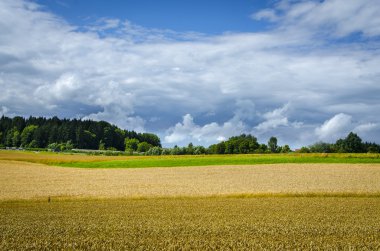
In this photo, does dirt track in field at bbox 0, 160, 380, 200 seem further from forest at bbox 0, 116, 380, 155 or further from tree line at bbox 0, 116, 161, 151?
tree line at bbox 0, 116, 161, 151

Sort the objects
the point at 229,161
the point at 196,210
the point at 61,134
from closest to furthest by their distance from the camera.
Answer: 1. the point at 196,210
2. the point at 229,161
3. the point at 61,134

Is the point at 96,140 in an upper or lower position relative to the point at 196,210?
upper

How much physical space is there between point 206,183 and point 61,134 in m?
138

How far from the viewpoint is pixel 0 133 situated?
571ft

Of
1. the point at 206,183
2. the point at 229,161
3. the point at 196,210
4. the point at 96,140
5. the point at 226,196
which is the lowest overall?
the point at 196,210

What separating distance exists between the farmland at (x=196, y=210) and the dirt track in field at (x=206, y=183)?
0.30 feet

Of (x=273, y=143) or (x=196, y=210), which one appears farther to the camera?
(x=273, y=143)

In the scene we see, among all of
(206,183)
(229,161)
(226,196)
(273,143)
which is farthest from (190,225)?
(273,143)

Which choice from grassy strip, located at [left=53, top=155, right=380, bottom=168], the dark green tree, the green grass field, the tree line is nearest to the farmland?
the green grass field

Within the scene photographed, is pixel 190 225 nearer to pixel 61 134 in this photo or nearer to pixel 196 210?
pixel 196 210

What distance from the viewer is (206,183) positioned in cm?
3925

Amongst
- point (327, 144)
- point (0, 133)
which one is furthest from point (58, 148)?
point (327, 144)

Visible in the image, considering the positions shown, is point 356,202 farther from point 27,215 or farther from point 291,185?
point 27,215

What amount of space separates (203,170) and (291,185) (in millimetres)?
16737
